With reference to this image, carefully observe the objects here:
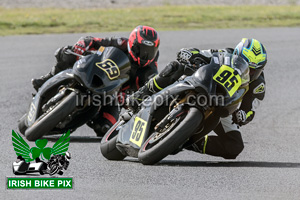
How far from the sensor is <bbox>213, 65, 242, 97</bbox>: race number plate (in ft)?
20.7

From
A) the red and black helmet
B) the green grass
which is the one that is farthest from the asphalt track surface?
the green grass

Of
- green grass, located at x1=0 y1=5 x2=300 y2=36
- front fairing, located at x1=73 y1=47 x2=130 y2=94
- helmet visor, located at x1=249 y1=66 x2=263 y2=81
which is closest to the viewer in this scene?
helmet visor, located at x1=249 y1=66 x2=263 y2=81

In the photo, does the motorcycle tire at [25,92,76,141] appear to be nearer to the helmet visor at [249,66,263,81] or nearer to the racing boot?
the racing boot

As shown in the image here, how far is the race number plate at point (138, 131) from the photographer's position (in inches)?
259

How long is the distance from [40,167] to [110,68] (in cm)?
201

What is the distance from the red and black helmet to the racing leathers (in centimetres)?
14

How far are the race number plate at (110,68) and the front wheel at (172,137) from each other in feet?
5.21

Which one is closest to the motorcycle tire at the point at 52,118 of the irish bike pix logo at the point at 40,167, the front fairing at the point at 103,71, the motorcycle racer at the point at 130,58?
the front fairing at the point at 103,71

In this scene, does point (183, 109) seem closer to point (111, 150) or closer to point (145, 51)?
point (111, 150)

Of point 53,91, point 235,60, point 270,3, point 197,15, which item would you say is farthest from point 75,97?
point 270,3

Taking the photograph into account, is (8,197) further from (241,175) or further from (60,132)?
(60,132)

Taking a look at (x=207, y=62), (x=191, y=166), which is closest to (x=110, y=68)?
(x=207, y=62)

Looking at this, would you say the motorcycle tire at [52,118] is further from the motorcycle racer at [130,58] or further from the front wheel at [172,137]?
the front wheel at [172,137]

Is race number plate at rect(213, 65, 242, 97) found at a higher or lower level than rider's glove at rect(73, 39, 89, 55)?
higher
